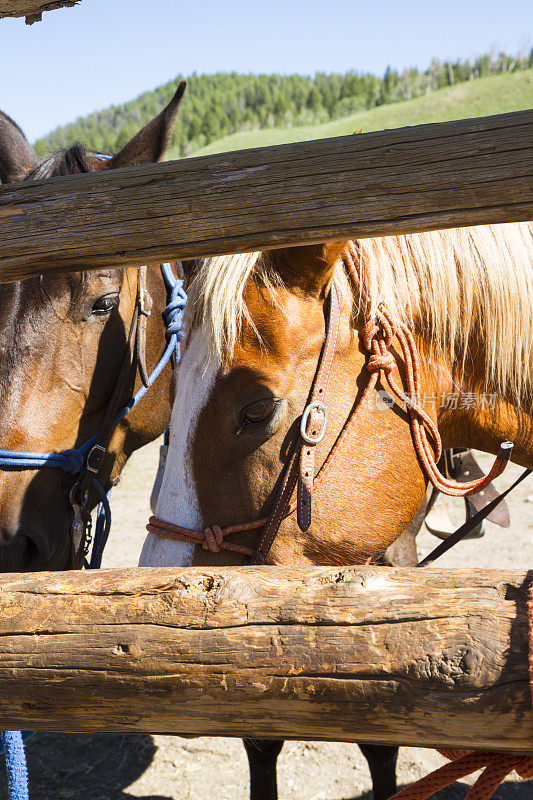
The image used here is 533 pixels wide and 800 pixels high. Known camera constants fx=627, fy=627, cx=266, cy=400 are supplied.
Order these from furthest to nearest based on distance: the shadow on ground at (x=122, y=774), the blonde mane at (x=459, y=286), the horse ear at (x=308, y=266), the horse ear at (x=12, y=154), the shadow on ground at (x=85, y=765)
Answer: the shadow on ground at (x=85, y=765) < the shadow on ground at (x=122, y=774) < the horse ear at (x=12, y=154) < the blonde mane at (x=459, y=286) < the horse ear at (x=308, y=266)

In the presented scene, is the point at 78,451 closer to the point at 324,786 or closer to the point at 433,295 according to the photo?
the point at 433,295

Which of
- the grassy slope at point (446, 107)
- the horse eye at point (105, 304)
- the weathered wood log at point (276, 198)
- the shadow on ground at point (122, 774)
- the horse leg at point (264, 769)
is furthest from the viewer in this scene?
the grassy slope at point (446, 107)

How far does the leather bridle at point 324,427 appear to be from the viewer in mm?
1666

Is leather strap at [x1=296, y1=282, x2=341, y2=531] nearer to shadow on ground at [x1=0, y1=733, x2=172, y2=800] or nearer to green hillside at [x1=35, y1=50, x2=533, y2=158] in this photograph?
shadow on ground at [x1=0, y1=733, x2=172, y2=800]

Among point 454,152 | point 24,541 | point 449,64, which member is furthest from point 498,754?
point 449,64

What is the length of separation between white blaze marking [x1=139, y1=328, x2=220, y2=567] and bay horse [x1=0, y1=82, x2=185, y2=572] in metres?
0.76

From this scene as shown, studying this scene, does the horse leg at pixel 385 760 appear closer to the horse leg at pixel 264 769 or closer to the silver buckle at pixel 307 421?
the horse leg at pixel 264 769

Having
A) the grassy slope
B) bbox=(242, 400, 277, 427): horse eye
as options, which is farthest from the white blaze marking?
the grassy slope

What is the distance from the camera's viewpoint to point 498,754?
1073 mm

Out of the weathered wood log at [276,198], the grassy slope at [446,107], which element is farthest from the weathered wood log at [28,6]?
the grassy slope at [446,107]

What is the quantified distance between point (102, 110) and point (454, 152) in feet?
187

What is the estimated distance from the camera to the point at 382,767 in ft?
8.74

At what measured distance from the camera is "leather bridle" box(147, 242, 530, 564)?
5.47ft

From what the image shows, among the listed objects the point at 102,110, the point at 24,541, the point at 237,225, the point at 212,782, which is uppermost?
the point at 102,110
